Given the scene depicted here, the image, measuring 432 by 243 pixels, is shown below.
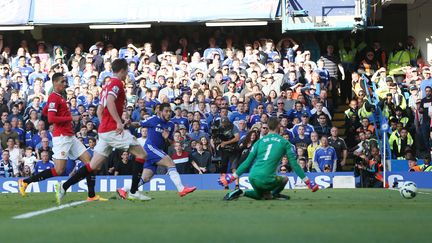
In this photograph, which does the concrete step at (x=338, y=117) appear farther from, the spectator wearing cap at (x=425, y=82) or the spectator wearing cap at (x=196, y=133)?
the spectator wearing cap at (x=196, y=133)

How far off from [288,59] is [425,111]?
5.10 m

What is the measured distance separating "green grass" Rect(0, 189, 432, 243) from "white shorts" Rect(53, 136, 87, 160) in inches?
59.0

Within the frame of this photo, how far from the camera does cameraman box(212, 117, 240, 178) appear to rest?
24312mm

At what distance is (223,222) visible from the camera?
9.96 m

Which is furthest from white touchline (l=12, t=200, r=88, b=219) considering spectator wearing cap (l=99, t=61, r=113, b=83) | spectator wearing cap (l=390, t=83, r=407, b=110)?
spectator wearing cap (l=99, t=61, r=113, b=83)

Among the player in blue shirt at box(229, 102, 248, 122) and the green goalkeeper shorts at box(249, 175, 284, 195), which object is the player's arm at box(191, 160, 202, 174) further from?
the green goalkeeper shorts at box(249, 175, 284, 195)

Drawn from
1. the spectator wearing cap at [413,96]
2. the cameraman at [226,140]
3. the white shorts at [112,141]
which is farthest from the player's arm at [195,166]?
the white shorts at [112,141]

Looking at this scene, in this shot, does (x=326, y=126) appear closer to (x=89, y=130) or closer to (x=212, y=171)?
(x=212, y=171)

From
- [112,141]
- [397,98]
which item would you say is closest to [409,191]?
[112,141]

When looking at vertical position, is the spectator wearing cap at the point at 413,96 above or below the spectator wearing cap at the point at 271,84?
below

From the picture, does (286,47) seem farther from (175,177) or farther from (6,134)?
(175,177)

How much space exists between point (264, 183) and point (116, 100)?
8.31 ft

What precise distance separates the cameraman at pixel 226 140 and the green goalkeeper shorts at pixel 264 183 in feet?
31.4

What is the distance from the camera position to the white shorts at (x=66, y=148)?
591 inches
